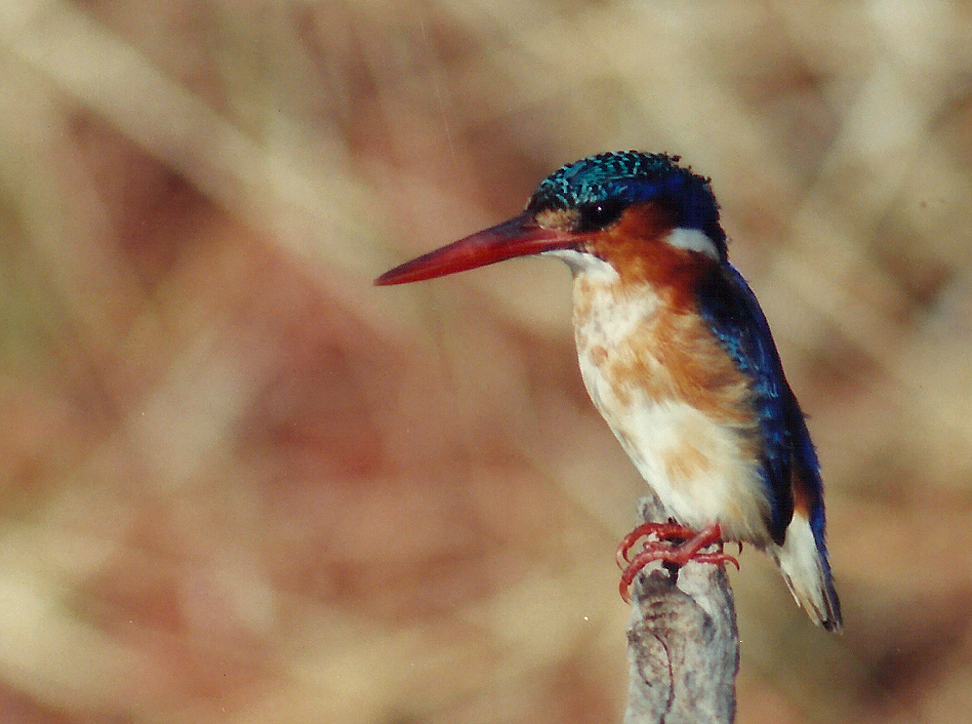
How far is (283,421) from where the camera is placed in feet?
7.56

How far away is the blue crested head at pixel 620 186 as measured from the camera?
37.2 inches

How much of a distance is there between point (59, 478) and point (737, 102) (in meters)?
1.62

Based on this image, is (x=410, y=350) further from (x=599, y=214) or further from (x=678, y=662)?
(x=678, y=662)

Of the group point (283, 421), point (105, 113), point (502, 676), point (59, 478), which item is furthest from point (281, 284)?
point (502, 676)

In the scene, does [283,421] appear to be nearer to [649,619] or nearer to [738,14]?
[738,14]

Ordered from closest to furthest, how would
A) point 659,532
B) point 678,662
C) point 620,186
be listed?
point 678,662 → point 620,186 → point 659,532

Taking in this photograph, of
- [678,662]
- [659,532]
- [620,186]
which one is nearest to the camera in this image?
[678,662]

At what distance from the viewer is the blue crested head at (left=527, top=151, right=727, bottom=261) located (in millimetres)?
946

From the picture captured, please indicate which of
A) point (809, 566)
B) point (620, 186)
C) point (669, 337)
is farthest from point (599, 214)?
point (809, 566)

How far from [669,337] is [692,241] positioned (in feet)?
0.34

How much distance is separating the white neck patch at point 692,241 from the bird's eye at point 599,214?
0.07 m

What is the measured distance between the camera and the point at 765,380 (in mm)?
1052

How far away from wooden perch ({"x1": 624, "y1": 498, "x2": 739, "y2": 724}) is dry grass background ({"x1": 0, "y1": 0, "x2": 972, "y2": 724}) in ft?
3.38

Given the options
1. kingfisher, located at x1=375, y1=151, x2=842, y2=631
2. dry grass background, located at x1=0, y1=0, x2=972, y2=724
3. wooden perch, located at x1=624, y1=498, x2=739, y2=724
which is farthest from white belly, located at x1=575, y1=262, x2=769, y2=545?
dry grass background, located at x1=0, y1=0, x2=972, y2=724
